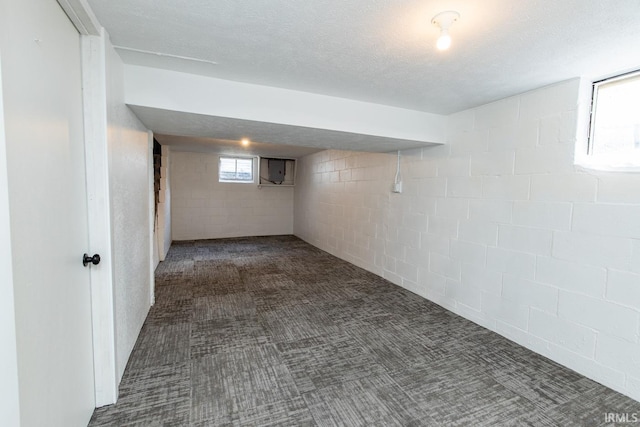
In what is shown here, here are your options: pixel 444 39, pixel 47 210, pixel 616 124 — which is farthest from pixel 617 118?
pixel 47 210

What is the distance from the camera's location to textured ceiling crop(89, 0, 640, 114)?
135cm

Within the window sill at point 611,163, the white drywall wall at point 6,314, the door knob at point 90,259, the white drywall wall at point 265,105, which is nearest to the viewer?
the white drywall wall at point 6,314

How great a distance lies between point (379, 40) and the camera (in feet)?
5.34

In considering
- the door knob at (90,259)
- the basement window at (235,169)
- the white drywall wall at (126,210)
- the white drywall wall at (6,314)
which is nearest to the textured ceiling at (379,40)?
the white drywall wall at (126,210)

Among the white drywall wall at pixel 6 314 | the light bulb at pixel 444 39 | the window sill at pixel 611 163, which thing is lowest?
the white drywall wall at pixel 6 314

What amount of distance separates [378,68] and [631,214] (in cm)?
191

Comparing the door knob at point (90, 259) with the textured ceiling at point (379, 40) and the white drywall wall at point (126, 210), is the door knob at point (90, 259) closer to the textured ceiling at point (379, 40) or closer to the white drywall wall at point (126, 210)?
the white drywall wall at point (126, 210)

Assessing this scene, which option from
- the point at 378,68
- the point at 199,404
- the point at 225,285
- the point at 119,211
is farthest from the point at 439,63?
the point at 225,285

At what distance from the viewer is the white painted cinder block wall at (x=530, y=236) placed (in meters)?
1.90

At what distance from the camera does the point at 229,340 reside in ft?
7.98

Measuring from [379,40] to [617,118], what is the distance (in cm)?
179

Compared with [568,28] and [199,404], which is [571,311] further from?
[199,404]

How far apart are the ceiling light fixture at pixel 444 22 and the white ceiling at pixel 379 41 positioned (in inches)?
1.2

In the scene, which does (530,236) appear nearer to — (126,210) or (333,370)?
(333,370)
